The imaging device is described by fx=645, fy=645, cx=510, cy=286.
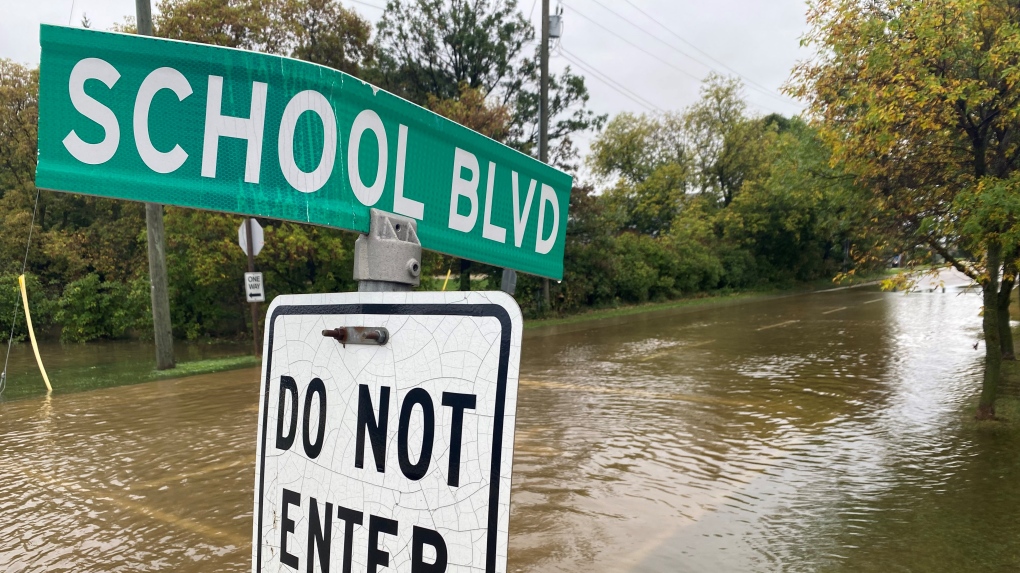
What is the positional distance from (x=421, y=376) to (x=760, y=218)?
120 ft

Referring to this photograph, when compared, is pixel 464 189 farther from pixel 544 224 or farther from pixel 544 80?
pixel 544 80

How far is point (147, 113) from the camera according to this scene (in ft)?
4.13

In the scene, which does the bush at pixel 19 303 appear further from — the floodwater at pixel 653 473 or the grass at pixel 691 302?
the grass at pixel 691 302

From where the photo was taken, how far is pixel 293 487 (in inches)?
57.9

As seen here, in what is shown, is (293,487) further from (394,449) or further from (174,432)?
(174,432)

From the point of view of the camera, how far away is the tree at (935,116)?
636 cm

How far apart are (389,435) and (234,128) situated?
712 millimetres

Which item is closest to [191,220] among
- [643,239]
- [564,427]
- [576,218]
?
[576,218]

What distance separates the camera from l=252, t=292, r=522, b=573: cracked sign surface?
3.75 feet

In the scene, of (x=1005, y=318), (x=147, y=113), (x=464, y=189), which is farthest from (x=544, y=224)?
(x=1005, y=318)

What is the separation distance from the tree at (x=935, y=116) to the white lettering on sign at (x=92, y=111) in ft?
23.3

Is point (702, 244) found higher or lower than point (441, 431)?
higher

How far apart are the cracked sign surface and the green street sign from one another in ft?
0.91

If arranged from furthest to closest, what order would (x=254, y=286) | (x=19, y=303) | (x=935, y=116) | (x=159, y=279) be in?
(x=19, y=303)
(x=254, y=286)
(x=159, y=279)
(x=935, y=116)
